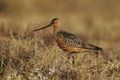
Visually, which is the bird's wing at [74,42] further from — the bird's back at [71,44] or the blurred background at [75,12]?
the blurred background at [75,12]

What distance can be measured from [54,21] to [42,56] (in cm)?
162

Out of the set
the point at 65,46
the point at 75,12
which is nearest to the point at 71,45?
the point at 65,46

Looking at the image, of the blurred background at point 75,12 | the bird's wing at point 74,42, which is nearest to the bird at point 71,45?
the bird's wing at point 74,42

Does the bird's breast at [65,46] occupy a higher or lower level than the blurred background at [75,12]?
lower

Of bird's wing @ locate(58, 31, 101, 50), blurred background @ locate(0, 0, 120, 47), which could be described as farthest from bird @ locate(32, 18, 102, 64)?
blurred background @ locate(0, 0, 120, 47)

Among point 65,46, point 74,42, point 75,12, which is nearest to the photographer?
point 65,46

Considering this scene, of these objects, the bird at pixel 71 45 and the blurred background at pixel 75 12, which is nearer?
the bird at pixel 71 45

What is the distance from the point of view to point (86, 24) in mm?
26703

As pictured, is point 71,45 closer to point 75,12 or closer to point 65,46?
point 65,46

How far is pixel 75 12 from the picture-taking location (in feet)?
96.5

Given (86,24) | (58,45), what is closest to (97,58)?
(58,45)

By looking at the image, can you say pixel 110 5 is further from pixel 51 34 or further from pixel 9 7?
pixel 51 34

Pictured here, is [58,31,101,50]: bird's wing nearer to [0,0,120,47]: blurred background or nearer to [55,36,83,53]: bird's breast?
[55,36,83,53]: bird's breast

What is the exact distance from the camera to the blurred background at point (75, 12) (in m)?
25.7
